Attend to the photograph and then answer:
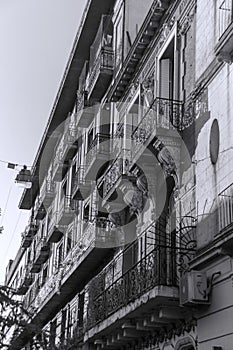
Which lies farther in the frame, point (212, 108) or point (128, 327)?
point (128, 327)

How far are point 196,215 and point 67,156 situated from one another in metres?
15.5

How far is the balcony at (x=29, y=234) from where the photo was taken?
123ft

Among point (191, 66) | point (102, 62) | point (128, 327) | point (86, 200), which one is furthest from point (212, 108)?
point (86, 200)

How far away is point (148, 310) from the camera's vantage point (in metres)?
13.5

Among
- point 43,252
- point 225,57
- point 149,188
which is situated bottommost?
point 149,188

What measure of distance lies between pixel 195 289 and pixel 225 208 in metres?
1.48

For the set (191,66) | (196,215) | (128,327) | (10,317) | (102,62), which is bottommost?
(10,317)

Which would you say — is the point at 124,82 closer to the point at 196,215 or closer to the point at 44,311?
the point at 196,215

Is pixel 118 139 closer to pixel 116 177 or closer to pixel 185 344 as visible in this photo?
pixel 116 177

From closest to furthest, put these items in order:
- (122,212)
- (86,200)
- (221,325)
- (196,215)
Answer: (221,325) < (196,215) < (122,212) < (86,200)

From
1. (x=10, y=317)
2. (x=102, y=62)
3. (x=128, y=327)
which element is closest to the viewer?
(x=10, y=317)

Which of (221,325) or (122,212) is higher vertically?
(122,212)

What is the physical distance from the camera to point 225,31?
11.3m

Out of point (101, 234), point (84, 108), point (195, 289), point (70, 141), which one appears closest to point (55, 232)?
point (70, 141)
